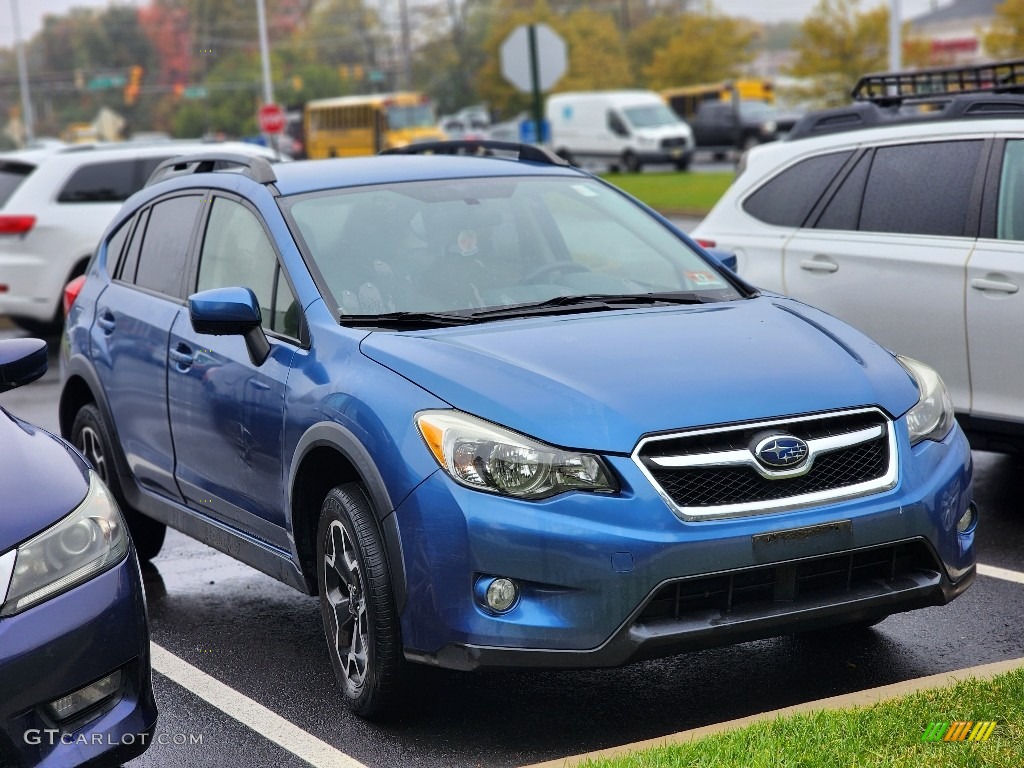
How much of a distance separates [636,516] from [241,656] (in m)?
2.06

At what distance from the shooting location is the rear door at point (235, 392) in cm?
517

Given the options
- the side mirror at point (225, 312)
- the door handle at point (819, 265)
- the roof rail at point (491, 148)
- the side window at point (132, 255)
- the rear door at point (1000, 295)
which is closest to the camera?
the side mirror at point (225, 312)

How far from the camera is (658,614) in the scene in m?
4.21

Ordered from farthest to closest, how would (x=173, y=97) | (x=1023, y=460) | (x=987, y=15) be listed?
1. (x=173, y=97)
2. (x=987, y=15)
3. (x=1023, y=460)

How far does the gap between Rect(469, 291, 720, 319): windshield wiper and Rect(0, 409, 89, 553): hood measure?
1.48m

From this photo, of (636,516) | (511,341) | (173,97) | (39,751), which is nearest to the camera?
(39,751)

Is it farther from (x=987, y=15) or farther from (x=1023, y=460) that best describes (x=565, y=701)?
(x=987, y=15)

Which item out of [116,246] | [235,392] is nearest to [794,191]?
[116,246]

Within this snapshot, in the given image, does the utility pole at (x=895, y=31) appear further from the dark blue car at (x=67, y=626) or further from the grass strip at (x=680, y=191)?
the dark blue car at (x=67, y=626)

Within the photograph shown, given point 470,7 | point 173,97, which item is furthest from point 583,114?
point 173,97

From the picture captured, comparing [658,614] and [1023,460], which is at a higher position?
[658,614]

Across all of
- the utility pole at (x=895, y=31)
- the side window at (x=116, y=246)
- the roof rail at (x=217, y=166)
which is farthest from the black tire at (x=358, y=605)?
the utility pole at (x=895, y=31)

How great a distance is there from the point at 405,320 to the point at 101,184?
35.3 ft

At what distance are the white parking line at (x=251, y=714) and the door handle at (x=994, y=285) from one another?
363 centimetres
